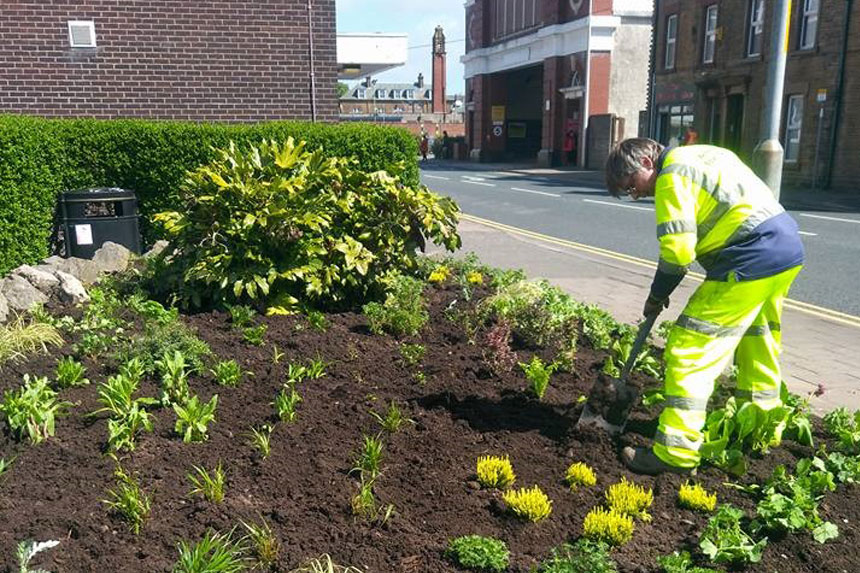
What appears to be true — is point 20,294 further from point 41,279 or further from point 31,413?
point 31,413

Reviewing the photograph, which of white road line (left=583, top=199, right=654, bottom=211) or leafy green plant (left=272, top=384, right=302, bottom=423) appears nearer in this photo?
leafy green plant (left=272, top=384, right=302, bottom=423)

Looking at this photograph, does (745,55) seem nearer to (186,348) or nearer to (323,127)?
(323,127)

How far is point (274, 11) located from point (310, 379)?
8.44 metres

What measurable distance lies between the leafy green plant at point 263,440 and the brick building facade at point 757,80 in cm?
1882

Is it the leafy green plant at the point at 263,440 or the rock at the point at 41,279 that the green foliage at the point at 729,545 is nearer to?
the leafy green plant at the point at 263,440

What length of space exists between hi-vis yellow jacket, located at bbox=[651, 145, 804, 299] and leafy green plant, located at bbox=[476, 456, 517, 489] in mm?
1146

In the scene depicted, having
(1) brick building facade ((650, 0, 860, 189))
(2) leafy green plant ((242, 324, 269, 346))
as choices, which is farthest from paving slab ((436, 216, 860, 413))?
(1) brick building facade ((650, 0, 860, 189))

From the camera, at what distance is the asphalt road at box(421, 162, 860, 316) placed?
9.16 metres

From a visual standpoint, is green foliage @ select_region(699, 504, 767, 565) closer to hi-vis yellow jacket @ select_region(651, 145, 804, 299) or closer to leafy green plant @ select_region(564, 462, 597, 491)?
leafy green plant @ select_region(564, 462, 597, 491)

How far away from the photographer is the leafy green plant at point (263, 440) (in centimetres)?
355

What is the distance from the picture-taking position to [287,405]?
3.92 meters

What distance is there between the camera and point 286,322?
555cm

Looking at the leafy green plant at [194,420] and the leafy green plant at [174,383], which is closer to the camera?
the leafy green plant at [194,420]

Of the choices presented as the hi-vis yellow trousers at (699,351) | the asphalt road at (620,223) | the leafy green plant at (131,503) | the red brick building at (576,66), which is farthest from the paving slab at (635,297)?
the red brick building at (576,66)
